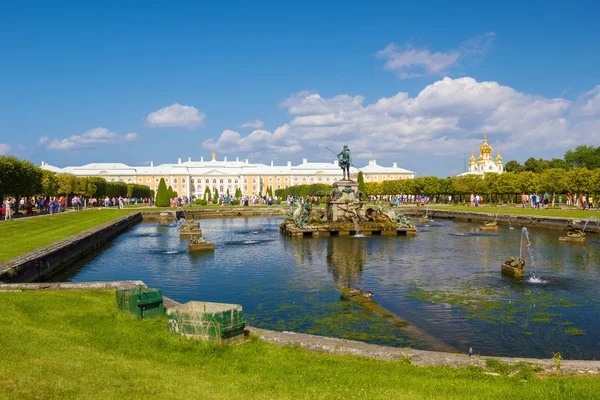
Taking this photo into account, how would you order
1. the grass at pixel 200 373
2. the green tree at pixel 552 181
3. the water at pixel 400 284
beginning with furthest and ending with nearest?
1. the green tree at pixel 552 181
2. the water at pixel 400 284
3. the grass at pixel 200 373

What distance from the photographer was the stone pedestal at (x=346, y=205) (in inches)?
1078

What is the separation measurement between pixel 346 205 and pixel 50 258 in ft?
53.9

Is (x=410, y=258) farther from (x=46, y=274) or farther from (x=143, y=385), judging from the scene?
(x=143, y=385)

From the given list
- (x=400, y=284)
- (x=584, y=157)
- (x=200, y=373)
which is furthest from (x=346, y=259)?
(x=584, y=157)

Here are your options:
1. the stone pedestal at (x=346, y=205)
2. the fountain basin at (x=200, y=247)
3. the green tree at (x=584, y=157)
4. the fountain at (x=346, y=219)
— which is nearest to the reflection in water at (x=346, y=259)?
the fountain at (x=346, y=219)

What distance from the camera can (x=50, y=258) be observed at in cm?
1434

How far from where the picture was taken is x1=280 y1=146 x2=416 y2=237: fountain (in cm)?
2580

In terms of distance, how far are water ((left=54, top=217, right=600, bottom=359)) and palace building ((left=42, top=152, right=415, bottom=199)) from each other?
98168 mm

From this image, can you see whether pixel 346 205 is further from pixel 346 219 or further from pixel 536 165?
pixel 536 165

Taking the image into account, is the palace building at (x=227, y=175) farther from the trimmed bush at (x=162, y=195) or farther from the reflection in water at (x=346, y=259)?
the reflection in water at (x=346, y=259)

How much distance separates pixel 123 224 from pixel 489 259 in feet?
72.3

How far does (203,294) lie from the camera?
1185cm

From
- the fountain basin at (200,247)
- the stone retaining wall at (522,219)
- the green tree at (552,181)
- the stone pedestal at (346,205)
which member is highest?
the green tree at (552,181)

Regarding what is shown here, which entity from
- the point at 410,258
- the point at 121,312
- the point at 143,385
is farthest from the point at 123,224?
the point at 143,385
